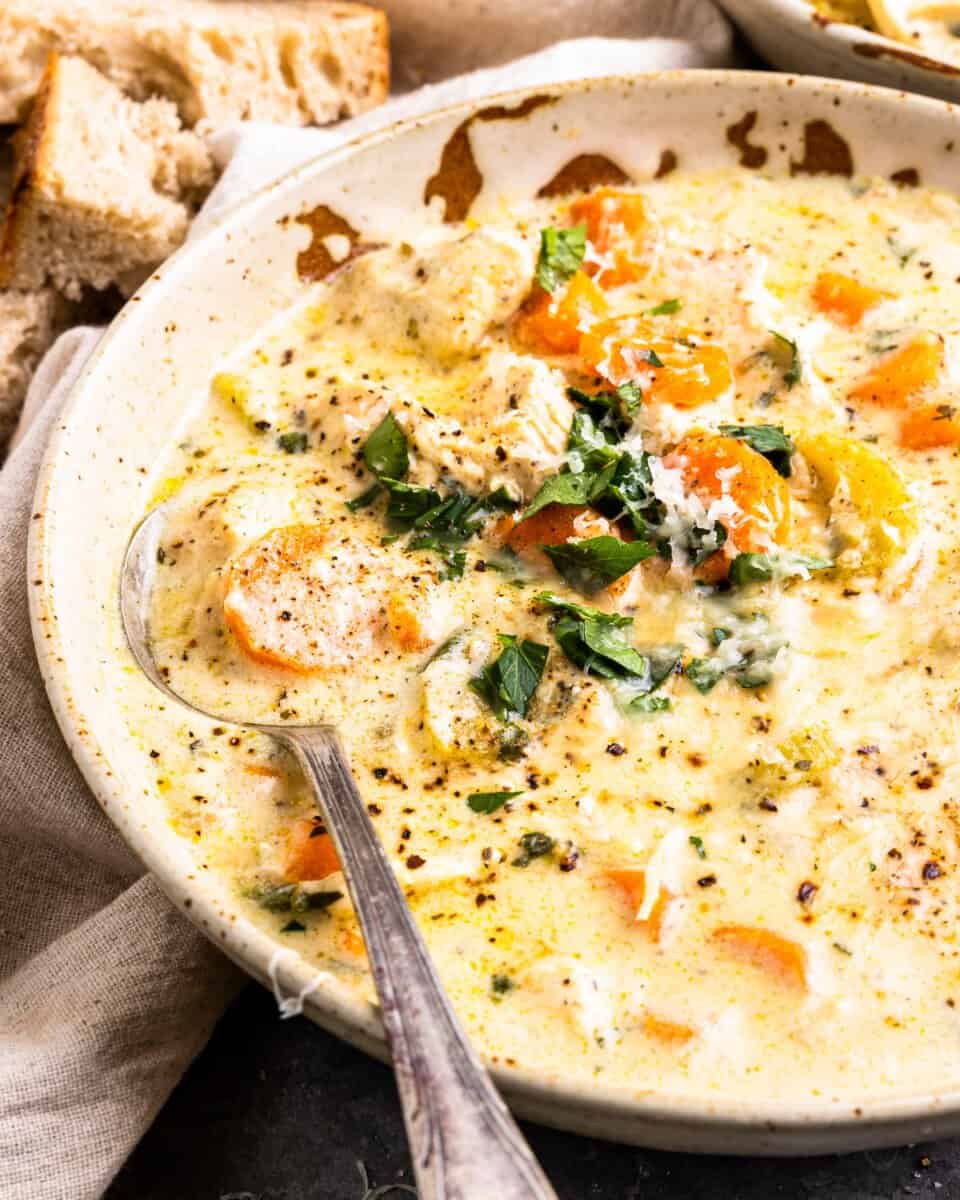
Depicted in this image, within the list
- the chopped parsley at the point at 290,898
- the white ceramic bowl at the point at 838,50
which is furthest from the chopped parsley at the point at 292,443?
the white ceramic bowl at the point at 838,50

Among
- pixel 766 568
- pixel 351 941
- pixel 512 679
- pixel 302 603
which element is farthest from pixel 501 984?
pixel 766 568

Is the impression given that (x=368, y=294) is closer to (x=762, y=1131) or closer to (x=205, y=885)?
(x=205, y=885)

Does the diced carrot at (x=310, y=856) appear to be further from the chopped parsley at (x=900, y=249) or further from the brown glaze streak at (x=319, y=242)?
the chopped parsley at (x=900, y=249)

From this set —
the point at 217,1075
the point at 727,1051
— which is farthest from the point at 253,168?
the point at 727,1051

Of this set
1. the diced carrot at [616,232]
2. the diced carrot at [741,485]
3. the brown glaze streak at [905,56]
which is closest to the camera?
the diced carrot at [741,485]

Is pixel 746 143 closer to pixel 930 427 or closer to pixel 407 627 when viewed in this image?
pixel 930 427

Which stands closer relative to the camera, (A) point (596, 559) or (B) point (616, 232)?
(A) point (596, 559)

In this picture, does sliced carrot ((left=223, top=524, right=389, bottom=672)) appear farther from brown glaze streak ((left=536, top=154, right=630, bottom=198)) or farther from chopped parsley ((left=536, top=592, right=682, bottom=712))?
brown glaze streak ((left=536, top=154, right=630, bottom=198))
